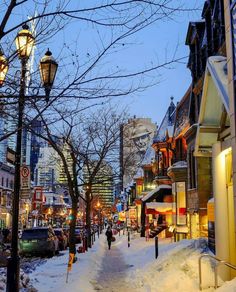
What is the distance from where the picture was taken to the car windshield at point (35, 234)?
27862 mm

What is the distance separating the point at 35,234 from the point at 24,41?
19490mm

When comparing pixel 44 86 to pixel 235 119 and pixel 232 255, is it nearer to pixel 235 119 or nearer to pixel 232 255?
pixel 235 119

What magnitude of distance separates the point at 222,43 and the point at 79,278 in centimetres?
1213

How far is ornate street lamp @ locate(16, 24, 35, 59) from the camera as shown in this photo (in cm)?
1024

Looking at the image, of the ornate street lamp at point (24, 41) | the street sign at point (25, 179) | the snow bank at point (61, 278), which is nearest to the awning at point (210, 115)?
the ornate street lamp at point (24, 41)

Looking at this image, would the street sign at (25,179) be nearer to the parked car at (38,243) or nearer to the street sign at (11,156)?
the street sign at (11,156)

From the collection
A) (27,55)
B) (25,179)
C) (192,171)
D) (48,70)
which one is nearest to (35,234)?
(192,171)

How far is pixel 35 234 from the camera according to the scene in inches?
1108

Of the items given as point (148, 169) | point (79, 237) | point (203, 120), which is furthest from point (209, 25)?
point (148, 169)

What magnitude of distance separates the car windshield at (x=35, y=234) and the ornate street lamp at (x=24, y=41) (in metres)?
18.9

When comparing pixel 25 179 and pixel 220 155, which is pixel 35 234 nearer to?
pixel 25 179

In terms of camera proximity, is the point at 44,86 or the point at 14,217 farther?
the point at 14,217

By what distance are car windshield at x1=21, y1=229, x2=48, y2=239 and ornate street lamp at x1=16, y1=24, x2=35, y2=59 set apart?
18894 millimetres

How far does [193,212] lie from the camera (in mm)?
27281
